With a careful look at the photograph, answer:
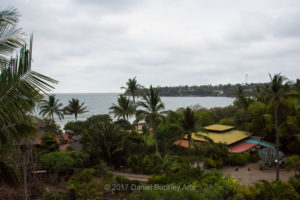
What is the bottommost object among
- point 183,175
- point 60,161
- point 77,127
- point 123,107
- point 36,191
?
point 36,191

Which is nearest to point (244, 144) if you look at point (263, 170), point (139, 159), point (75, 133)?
point (263, 170)

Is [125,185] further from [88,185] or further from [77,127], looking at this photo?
[77,127]

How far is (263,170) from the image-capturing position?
1814 centimetres

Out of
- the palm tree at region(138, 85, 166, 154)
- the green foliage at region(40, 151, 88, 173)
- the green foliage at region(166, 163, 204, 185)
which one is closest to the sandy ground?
the green foliage at region(166, 163, 204, 185)

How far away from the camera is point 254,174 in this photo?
17.1 metres

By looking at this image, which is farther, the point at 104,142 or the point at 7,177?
the point at 104,142

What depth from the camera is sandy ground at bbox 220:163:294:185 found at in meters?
16.1

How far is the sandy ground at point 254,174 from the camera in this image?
16109 mm

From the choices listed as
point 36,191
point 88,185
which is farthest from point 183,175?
point 36,191

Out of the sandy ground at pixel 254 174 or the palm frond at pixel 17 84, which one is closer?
the palm frond at pixel 17 84

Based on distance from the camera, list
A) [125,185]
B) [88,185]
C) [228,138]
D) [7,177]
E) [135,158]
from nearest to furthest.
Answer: [7,177]
[88,185]
[125,185]
[135,158]
[228,138]

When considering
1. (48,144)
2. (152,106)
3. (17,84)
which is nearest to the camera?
(17,84)

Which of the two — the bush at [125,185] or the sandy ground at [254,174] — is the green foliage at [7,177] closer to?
the bush at [125,185]

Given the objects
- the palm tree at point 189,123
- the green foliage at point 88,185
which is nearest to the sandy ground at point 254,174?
the palm tree at point 189,123
